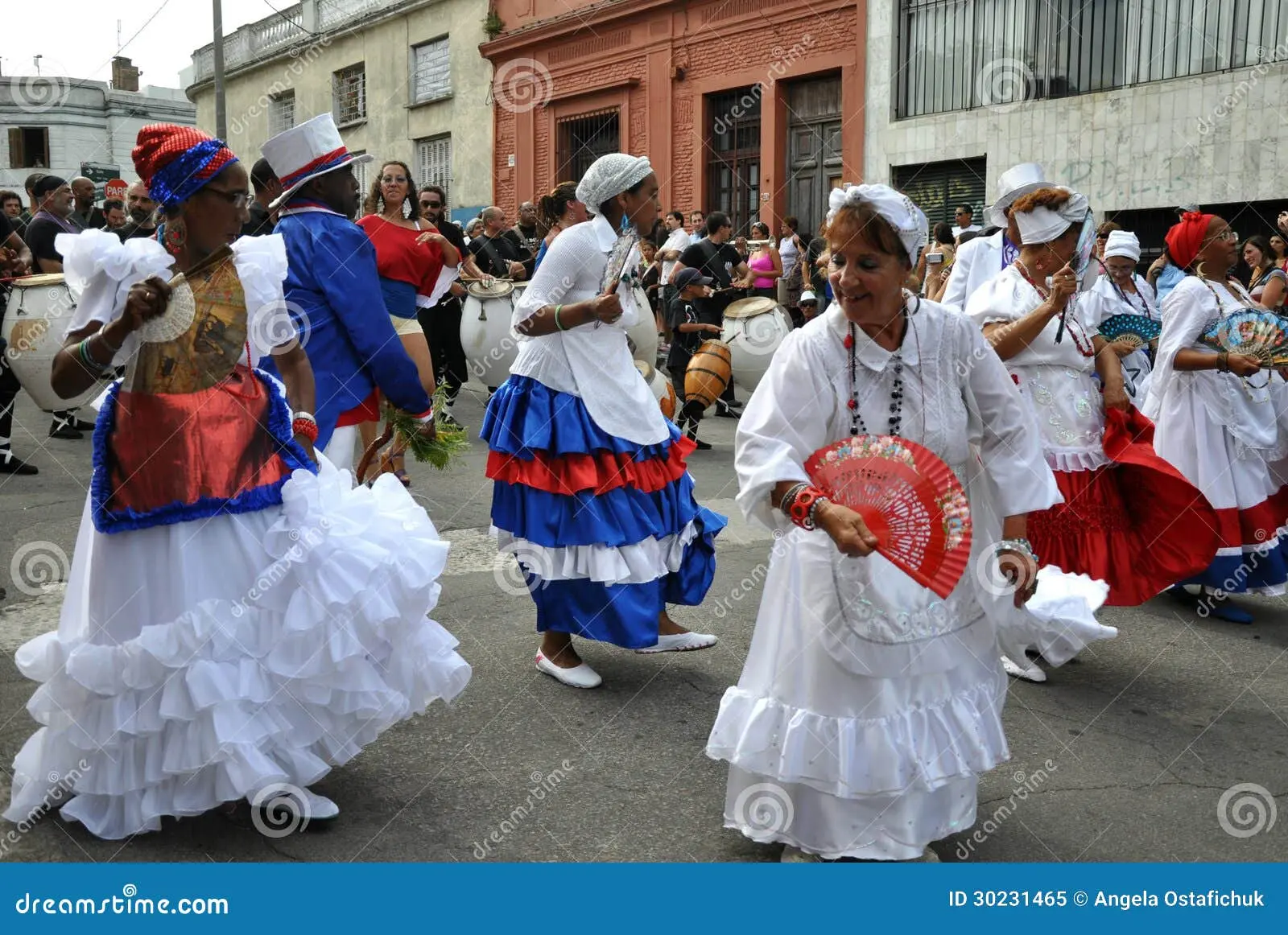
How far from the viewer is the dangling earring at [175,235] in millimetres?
3418

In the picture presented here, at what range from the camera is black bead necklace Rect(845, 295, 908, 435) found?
3.22 meters

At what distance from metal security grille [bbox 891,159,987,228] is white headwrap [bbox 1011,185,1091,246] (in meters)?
12.7

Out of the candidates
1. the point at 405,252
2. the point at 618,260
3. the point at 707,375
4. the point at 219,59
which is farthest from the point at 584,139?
the point at 618,260

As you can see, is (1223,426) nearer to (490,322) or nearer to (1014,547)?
(1014,547)

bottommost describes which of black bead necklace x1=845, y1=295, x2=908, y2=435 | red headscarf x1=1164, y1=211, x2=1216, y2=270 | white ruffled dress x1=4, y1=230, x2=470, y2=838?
white ruffled dress x1=4, y1=230, x2=470, y2=838

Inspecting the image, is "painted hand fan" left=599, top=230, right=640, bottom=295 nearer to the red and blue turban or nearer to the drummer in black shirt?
the red and blue turban

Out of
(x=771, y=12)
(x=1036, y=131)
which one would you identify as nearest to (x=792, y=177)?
(x=771, y=12)

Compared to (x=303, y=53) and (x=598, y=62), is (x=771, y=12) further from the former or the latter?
(x=303, y=53)

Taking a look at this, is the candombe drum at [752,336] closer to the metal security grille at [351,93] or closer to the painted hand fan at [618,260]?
the painted hand fan at [618,260]

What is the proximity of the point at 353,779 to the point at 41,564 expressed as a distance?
356 centimetres

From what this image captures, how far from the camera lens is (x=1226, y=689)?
5.00m

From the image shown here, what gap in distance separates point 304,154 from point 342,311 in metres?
0.61

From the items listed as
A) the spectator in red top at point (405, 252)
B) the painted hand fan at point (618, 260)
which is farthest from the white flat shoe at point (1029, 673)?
the spectator in red top at point (405, 252)

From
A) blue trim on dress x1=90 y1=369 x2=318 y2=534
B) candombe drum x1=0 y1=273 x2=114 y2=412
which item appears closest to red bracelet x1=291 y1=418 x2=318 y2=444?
blue trim on dress x1=90 y1=369 x2=318 y2=534
